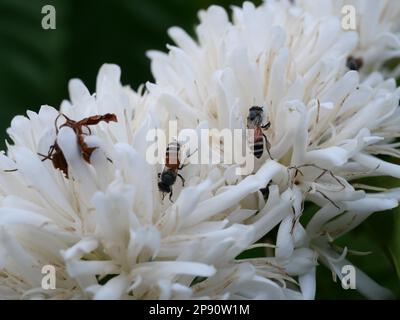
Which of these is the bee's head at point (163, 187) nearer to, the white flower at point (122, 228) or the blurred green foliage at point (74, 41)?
the white flower at point (122, 228)

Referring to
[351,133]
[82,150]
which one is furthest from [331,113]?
[82,150]

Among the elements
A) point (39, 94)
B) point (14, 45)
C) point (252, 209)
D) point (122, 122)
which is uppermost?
point (14, 45)

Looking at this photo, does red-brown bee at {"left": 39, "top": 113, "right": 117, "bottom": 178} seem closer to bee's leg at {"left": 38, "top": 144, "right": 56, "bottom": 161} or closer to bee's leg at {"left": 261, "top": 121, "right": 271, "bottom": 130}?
bee's leg at {"left": 38, "top": 144, "right": 56, "bottom": 161}

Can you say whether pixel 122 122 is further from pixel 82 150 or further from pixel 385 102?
pixel 385 102

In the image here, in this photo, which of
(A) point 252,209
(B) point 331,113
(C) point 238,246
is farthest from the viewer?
(B) point 331,113

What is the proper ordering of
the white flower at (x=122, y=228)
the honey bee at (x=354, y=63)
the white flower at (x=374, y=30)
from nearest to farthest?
the white flower at (x=122, y=228), the honey bee at (x=354, y=63), the white flower at (x=374, y=30)

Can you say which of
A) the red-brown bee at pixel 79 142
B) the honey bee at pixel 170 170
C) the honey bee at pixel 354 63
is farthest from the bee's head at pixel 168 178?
the honey bee at pixel 354 63

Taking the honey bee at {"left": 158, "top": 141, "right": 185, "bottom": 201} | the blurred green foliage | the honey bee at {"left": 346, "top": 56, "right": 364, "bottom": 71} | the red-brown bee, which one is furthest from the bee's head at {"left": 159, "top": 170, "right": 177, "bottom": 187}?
the blurred green foliage
